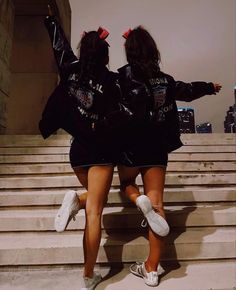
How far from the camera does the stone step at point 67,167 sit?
3438 mm

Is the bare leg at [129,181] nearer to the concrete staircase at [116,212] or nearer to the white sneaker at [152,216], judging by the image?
the white sneaker at [152,216]

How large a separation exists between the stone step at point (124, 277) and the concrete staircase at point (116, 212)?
0.16 ft

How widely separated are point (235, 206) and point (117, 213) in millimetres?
Result: 1192

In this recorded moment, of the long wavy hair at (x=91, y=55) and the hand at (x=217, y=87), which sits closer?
the long wavy hair at (x=91, y=55)

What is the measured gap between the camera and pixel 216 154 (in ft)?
12.5

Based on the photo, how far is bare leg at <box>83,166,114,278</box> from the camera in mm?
1705

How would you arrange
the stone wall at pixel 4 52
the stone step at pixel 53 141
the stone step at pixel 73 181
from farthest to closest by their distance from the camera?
the stone wall at pixel 4 52, the stone step at pixel 53 141, the stone step at pixel 73 181

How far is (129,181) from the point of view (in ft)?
6.65

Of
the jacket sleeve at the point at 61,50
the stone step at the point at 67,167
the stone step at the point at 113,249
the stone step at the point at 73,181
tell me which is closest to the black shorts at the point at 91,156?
the jacket sleeve at the point at 61,50

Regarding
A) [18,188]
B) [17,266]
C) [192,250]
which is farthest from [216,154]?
[17,266]

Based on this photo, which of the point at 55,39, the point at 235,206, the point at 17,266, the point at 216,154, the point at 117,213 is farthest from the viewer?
the point at 216,154

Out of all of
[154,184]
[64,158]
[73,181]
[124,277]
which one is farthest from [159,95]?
[64,158]

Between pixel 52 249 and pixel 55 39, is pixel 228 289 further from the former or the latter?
pixel 55 39

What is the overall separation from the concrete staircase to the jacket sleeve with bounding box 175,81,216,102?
1.06 m
